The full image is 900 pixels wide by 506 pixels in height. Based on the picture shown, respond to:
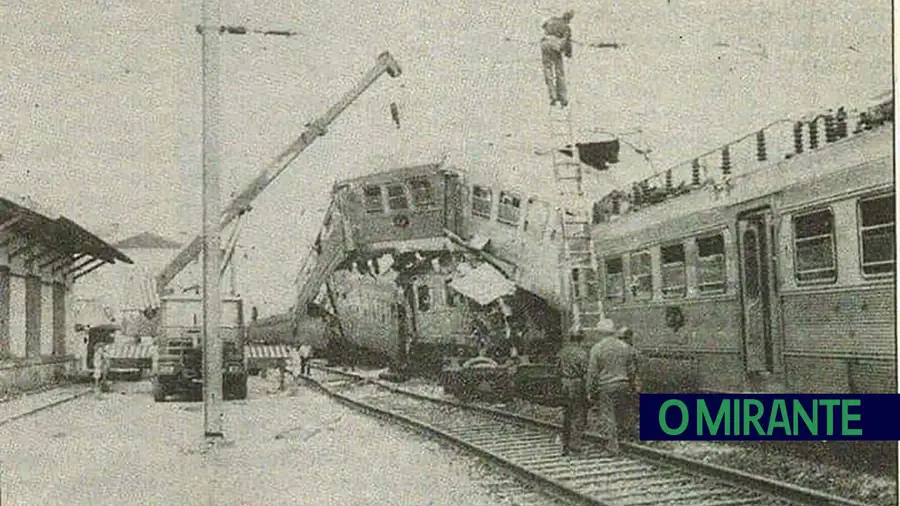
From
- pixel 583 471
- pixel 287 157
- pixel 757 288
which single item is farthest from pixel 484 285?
pixel 757 288

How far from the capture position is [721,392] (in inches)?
131

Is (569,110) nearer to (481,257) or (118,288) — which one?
(481,257)

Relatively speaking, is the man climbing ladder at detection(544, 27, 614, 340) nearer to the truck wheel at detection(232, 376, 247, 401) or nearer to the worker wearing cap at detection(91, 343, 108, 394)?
the truck wheel at detection(232, 376, 247, 401)

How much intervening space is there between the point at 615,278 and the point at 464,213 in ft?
2.04

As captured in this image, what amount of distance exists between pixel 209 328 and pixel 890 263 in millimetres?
2284

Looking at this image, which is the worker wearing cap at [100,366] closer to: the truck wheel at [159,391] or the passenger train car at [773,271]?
the truck wheel at [159,391]

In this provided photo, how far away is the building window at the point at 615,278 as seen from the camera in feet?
11.9

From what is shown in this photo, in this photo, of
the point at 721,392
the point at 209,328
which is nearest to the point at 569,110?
the point at 721,392

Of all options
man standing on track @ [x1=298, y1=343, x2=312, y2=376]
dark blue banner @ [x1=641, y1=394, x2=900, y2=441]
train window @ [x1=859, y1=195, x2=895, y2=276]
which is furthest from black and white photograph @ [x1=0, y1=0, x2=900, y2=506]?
man standing on track @ [x1=298, y1=343, x2=312, y2=376]

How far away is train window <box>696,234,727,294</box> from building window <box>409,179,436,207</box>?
0.99 metres

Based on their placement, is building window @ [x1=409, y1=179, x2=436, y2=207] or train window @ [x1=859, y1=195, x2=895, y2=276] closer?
train window @ [x1=859, y1=195, x2=895, y2=276]

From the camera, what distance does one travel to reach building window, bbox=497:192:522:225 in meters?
3.53

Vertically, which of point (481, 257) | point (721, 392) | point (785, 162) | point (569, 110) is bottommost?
point (721, 392)

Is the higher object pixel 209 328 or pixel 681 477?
pixel 209 328
